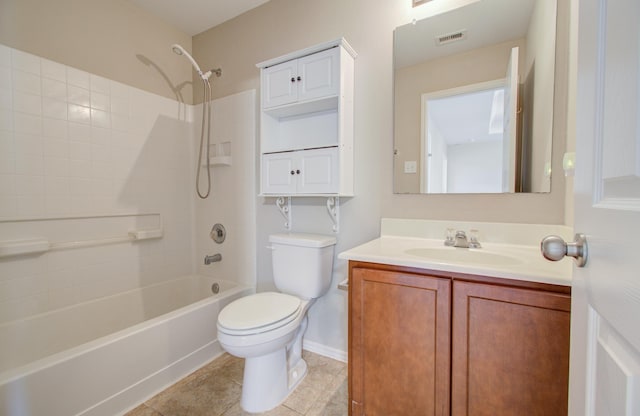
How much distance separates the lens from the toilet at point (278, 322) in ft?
4.11

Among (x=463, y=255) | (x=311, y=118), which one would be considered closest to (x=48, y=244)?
(x=311, y=118)

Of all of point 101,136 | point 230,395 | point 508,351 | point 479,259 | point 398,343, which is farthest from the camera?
point 101,136

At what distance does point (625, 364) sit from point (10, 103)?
8.25ft

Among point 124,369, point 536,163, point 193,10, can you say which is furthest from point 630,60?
point 193,10

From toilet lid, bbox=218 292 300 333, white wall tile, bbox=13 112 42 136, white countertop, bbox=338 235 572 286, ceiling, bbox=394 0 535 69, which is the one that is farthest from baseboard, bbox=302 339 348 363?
white wall tile, bbox=13 112 42 136

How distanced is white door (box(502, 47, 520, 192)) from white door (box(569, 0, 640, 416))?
0.85 m

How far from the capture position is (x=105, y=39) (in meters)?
1.89

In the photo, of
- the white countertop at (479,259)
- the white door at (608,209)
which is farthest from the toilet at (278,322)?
the white door at (608,209)

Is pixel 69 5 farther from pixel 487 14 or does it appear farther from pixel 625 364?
pixel 625 364

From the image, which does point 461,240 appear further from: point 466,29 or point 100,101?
point 100,101

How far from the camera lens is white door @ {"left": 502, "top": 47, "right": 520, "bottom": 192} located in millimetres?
1275

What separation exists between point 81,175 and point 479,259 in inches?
93.6

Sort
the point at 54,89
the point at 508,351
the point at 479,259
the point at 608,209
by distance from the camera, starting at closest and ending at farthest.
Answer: the point at 608,209
the point at 508,351
the point at 479,259
the point at 54,89

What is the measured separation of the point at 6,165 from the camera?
1.49m
